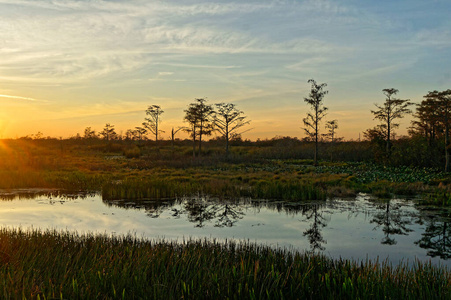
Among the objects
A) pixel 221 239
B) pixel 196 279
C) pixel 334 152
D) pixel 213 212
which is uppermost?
pixel 334 152

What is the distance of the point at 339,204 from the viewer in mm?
15523

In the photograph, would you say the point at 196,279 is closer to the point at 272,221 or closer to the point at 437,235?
the point at 272,221

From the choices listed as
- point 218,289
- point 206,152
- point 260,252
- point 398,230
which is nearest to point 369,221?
point 398,230

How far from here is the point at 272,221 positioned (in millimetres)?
12492

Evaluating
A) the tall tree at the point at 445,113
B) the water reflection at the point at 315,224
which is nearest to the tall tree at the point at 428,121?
the tall tree at the point at 445,113

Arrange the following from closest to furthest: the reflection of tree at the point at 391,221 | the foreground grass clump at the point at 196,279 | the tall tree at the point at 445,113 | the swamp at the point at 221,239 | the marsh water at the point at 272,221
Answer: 1. the foreground grass clump at the point at 196,279
2. the swamp at the point at 221,239
3. the marsh water at the point at 272,221
4. the reflection of tree at the point at 391,221
5. the tall tree at the point at 445,113

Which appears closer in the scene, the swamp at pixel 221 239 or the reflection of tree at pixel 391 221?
the swamp at pixel 221 239

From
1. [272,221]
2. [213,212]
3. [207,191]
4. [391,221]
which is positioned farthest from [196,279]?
[207,191]

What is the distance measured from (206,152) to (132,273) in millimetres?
44135

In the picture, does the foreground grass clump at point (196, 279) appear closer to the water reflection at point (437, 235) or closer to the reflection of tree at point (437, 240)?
the reflection of tree at point (437, 240)

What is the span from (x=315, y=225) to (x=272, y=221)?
4.58 feet

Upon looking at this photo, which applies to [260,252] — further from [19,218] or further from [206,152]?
[206,152]

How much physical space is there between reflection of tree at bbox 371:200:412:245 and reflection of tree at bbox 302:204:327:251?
1620 millimetres

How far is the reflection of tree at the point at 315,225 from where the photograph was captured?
982 centimetres
